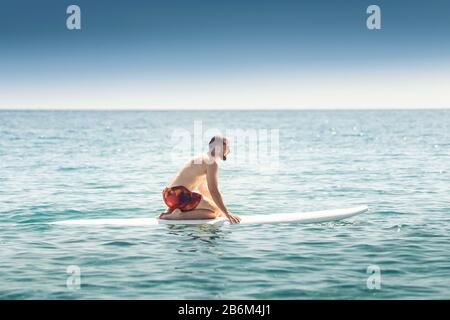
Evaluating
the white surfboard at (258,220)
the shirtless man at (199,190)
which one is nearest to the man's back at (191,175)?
the shirtless man at (199,190)

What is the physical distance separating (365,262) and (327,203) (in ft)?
21.7

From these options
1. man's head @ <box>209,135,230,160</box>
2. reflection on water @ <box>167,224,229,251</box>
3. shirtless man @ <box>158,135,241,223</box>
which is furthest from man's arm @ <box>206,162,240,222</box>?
reflection on water @ <box>167,224,229,251</box>

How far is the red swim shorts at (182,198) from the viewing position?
1099 cm

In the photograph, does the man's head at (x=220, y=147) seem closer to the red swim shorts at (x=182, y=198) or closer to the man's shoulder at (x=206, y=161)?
the man's shoulder at (x=206, y=161)

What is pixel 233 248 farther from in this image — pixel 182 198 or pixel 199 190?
pixel 199 190

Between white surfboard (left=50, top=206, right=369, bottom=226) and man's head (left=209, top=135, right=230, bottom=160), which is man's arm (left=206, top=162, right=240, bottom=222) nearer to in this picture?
man's head (left=209, top=135, right=230, bottom=160)

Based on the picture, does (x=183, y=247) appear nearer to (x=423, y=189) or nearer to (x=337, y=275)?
(x=337, y=275)

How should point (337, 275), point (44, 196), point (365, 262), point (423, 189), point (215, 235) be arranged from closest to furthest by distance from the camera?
point (337, 275) < point (365, 262) < point (215, 235) < point (44, 196) < point (423, 189)

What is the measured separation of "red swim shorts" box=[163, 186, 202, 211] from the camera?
1099 centimetres

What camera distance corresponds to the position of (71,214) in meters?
13.5

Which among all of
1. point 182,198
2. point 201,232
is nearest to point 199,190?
point 182,198

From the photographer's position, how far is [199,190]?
37.3ft

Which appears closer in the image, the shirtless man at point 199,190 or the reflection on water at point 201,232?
the reflection on water at point 201,232
